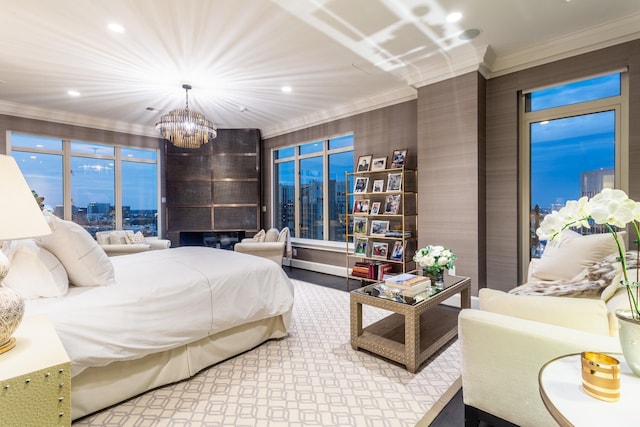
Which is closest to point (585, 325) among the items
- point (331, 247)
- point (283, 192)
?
point (331, 247)

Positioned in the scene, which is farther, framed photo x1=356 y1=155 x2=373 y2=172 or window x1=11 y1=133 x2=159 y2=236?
window x1=11 y1=133 x2=159 y2=236

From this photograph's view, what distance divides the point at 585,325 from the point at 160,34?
3812 millimetres

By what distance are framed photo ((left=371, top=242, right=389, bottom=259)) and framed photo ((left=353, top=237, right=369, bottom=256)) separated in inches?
5.5

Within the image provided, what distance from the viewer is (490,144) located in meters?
3.57

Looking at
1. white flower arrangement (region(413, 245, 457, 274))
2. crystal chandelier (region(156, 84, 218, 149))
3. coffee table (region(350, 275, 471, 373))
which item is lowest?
coffee table (region(350, 275, 471, 373))

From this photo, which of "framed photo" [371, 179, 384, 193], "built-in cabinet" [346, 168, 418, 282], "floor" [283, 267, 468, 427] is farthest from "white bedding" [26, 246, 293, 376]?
"framed photo" [371, 179, 384, 193]

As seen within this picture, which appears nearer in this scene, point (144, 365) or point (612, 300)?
point (612, 300)

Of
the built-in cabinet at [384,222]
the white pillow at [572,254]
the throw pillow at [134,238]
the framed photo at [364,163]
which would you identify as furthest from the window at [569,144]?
the throw pillow at [134,238]

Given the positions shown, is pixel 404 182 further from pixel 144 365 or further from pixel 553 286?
pixel 144 365

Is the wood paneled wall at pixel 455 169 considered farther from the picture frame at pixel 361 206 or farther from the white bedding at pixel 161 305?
the white bedding at pixel 161 305

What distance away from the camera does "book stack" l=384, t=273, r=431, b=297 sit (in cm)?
240

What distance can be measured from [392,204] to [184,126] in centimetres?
302

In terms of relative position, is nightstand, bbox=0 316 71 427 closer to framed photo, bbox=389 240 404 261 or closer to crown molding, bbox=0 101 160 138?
framed photo, bbox=389 240 404 261

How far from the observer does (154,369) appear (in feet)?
6.46
